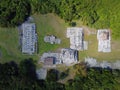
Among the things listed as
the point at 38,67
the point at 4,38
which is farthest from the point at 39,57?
the point at 4,38

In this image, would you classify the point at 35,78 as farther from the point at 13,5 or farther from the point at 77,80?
the point at 13,5

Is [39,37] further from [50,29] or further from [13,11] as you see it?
[13,11]

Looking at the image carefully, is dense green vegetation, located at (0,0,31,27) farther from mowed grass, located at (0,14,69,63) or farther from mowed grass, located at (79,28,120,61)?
mowed grass, located at (79,28,120,61)

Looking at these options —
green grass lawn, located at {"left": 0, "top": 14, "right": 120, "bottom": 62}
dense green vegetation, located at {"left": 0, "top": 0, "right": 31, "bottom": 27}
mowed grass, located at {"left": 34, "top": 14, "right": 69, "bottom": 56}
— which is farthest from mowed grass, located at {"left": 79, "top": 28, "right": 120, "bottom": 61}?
dense green vegetation, located at {"left": 0, "top": 0, "right": 31, "bottom": 27}

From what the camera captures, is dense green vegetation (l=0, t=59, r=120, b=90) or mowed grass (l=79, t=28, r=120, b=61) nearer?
dense green vegetation (l=0, t=59, r=120, b=90)

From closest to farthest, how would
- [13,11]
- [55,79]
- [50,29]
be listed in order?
1. [13,11]
2. [55,79]
3. [50,29]

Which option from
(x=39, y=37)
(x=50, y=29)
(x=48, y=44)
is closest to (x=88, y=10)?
(x=50, y=29)
